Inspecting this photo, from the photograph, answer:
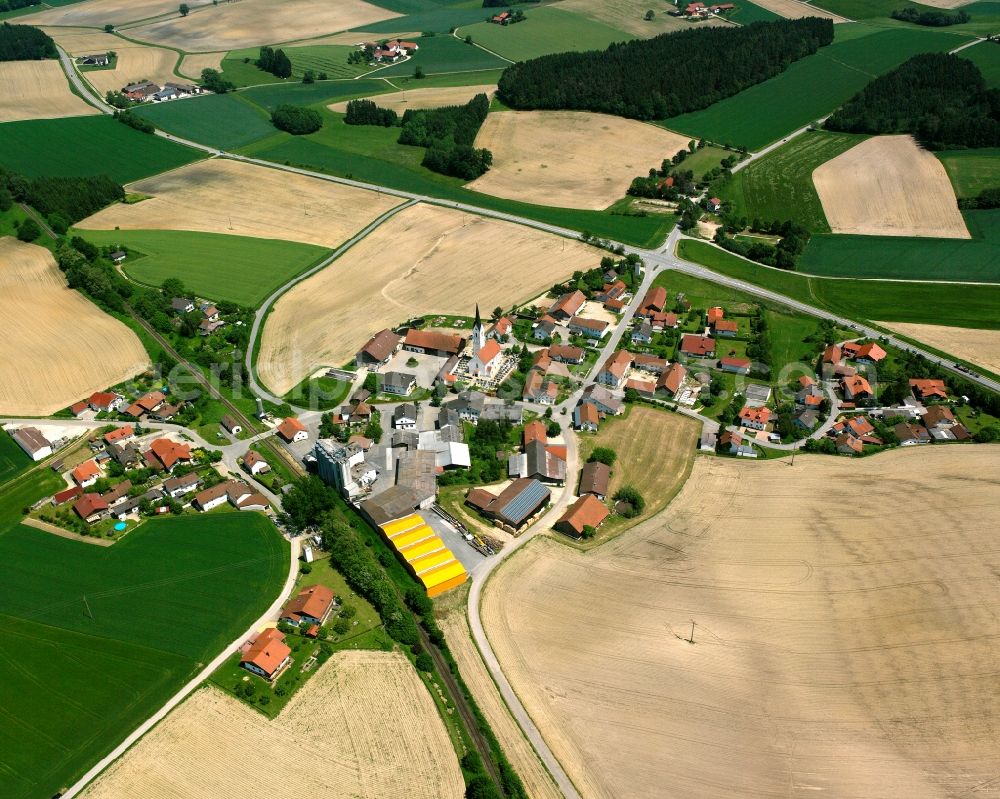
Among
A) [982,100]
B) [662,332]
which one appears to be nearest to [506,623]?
[662,332]

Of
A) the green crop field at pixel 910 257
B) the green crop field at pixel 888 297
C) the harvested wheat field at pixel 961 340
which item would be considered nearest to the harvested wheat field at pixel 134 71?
the green crop field at pixel 888 297

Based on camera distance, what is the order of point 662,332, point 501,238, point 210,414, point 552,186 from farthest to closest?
point 552,186 < point 501,238 < point 662,332 < point 210,414

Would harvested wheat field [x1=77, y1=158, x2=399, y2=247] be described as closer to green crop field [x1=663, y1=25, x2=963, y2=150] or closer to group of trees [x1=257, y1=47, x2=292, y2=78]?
group of trees [x1=257, y1=47, x2=292, y2=78]

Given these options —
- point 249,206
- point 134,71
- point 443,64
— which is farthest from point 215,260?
point 443,64

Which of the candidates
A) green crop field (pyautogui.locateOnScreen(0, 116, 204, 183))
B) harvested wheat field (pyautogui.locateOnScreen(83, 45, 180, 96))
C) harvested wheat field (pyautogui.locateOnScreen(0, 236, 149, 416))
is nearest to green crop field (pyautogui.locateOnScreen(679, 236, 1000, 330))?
harvested wheat field (pyautogui.locateOnScreen(0, 236, 149, 416))

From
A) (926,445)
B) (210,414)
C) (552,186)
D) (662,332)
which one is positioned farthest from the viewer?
(552,186)

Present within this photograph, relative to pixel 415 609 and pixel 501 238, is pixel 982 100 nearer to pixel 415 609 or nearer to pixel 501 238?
Answer: pixel 501 238
